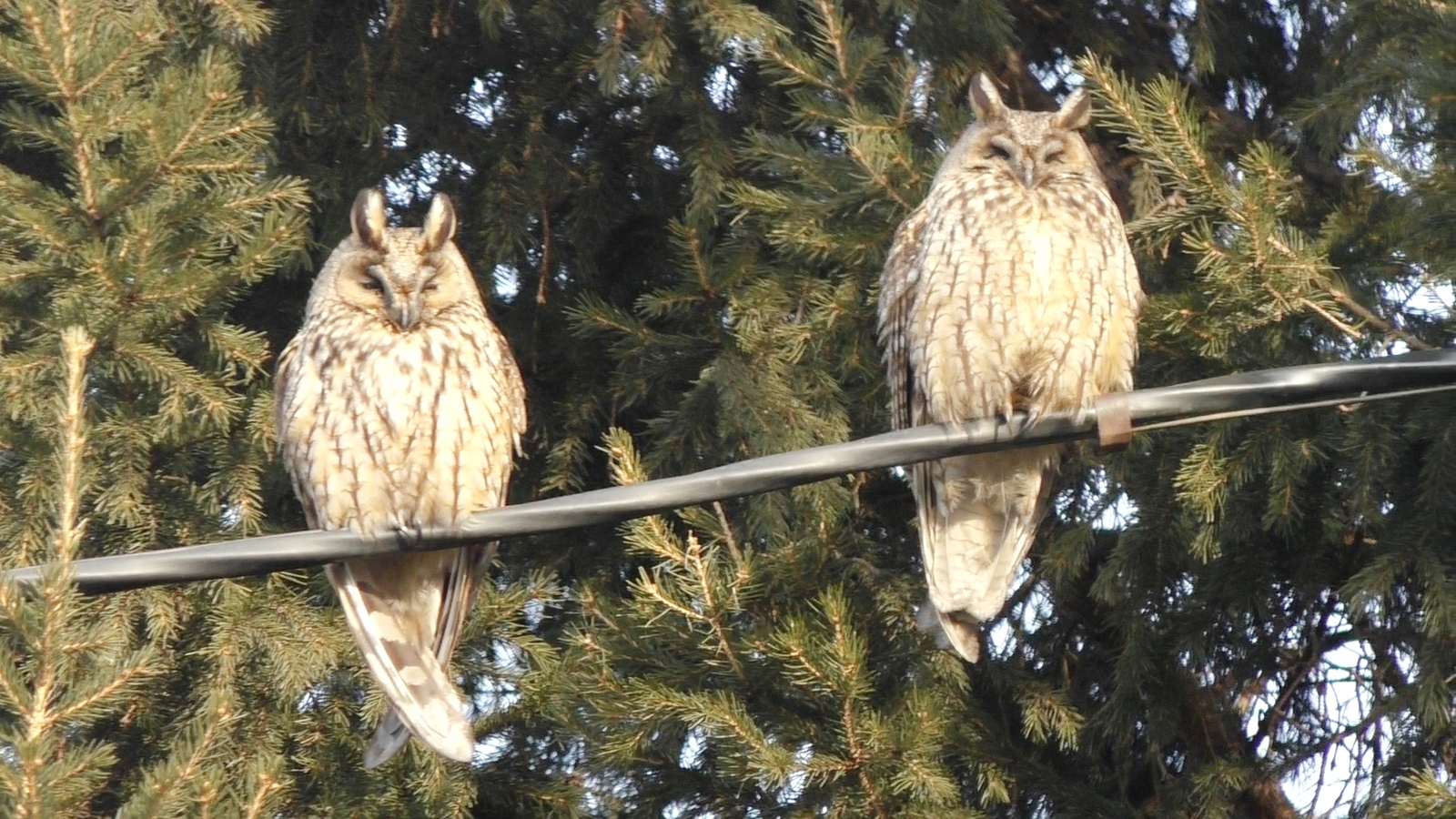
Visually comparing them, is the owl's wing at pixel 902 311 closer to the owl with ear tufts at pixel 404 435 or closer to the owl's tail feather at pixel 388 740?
the owl with ear tufts at pixel 404 435

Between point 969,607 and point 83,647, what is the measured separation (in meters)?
1.75

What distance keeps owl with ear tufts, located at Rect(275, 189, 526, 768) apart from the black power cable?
0.77 m

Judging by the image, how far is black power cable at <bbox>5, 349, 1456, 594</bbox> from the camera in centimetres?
257

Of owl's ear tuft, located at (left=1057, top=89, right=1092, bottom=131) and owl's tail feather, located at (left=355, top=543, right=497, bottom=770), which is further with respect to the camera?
owl's ear tuft, located at (left=1057, top=89, right=1092, bottom=131)

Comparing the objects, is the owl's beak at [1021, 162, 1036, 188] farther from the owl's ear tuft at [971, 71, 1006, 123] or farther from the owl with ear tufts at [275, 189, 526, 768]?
the owl with ear tufts at [275, 189, 526, 768]

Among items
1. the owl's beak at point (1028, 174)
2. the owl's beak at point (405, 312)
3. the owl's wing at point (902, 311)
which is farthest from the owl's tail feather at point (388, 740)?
the owl's beak at point (1028, 174)

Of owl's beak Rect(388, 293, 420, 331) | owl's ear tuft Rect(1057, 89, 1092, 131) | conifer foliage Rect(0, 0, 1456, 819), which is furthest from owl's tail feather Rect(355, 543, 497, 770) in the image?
owl's ear tuft Rect(1057, 89, 1092, 131)

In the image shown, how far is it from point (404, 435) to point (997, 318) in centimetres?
118

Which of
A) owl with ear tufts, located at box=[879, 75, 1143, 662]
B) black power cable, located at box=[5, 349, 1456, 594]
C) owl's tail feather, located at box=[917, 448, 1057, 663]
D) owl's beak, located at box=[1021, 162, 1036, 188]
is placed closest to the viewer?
black power cable, located at box=[5, 349, 1456, 594]

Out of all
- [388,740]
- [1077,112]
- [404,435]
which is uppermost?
[1077,112]

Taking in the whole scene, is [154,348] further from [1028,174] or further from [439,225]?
[1028,174]

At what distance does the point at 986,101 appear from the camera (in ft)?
12.6

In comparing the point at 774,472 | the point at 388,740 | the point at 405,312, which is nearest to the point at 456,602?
the point at 388,740

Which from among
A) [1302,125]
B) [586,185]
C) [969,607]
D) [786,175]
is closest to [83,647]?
[969,607]
